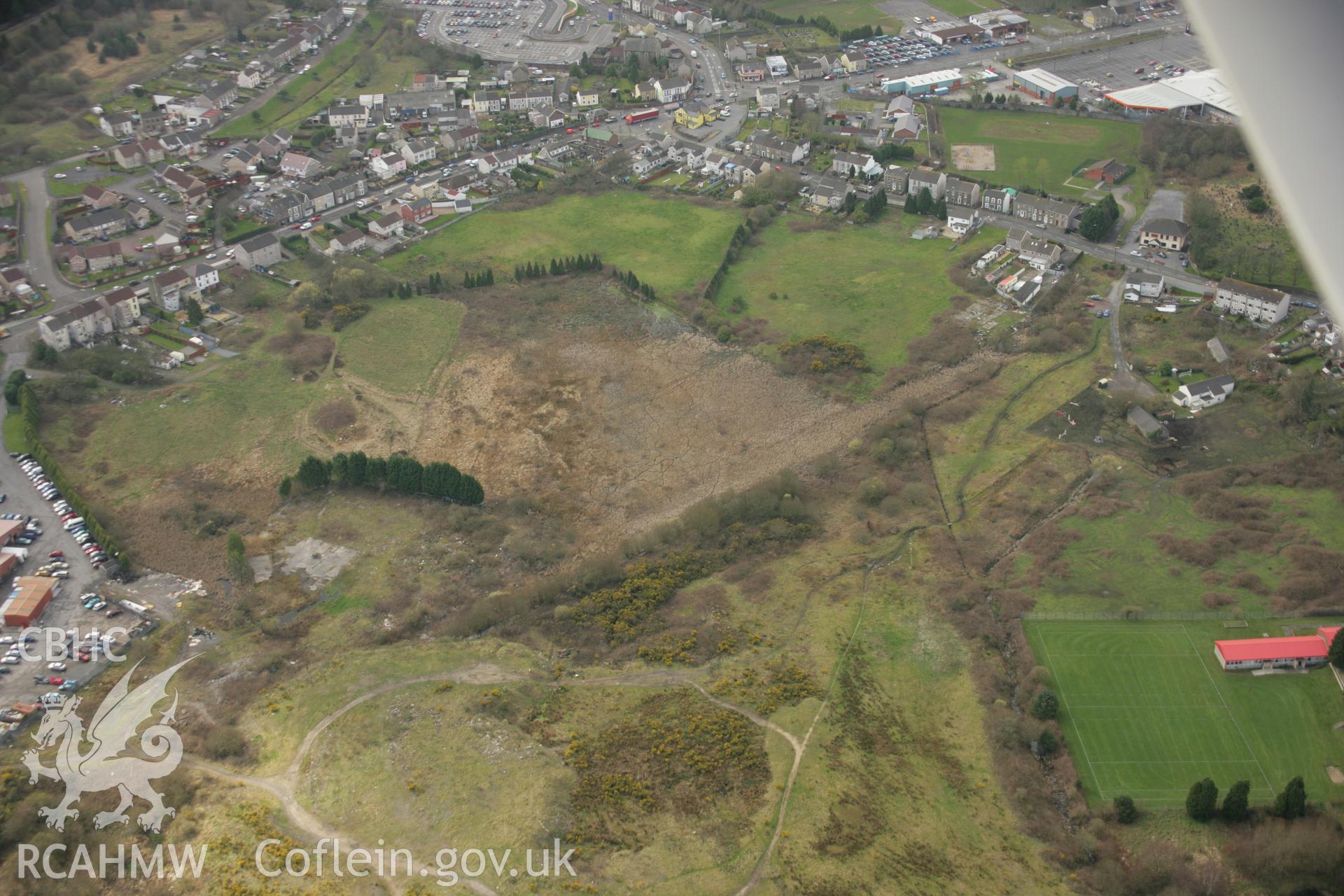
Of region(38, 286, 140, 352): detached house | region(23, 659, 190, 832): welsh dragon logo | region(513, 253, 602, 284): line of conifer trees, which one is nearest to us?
region(23, 659, 190, 832): welsh dragon logo

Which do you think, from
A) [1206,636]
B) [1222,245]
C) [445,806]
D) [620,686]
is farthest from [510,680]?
[1222,245]

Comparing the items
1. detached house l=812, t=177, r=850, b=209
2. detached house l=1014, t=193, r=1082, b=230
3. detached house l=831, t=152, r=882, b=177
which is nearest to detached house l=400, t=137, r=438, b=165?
detached house l=812, t=177, r=850, b=209

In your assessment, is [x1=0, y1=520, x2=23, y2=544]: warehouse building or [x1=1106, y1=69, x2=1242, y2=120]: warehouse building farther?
[x1=1106, y1=69, x2=1242, y2=120]: warehouse building

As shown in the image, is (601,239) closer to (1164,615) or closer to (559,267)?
(559,267)

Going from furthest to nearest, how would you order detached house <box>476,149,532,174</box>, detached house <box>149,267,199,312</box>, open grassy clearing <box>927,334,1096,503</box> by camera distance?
detached house <box>476,149,532,174</box>
detached house <box>149,267,199,312</box>
open grassy clearing <box>927,334,1096,503</box>

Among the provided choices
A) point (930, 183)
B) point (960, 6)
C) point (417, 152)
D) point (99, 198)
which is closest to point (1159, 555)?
point (930, 183)

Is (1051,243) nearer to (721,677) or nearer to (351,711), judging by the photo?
(721,677)

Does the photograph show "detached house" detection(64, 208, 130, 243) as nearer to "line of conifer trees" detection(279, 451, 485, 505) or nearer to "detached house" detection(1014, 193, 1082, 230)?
"line of conifer trees" detection(279, 451, 485, 505)

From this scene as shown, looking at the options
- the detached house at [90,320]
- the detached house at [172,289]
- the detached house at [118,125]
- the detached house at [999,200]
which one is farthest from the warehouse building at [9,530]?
the detached house at [999,200]
